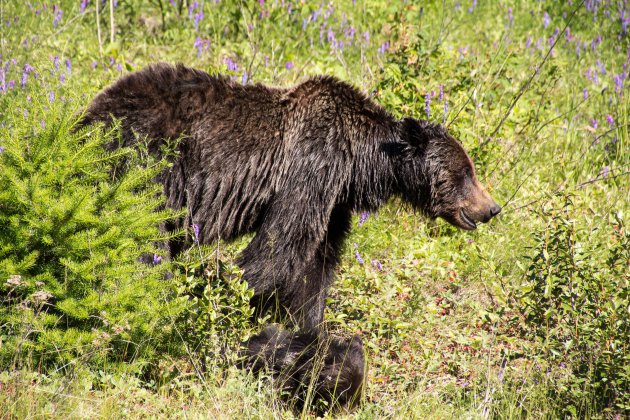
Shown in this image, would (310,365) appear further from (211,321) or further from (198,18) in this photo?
(198,18)

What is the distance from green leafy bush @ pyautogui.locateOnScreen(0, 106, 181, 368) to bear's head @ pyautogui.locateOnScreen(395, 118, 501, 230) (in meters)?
2.16

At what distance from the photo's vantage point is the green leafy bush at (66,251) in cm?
422

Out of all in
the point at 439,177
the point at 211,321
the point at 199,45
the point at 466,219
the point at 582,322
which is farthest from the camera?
the point at 199,45

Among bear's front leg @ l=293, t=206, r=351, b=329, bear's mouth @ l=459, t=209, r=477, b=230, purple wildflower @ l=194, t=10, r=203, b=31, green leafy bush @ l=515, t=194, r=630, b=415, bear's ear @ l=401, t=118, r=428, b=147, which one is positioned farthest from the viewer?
purple wildflower @ l=194, t=10, r=203, b=31

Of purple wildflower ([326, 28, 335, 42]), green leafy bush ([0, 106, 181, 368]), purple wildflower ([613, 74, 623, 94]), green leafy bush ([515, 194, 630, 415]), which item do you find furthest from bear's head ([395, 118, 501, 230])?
purple wildflower ([613, 74, 623, 94])

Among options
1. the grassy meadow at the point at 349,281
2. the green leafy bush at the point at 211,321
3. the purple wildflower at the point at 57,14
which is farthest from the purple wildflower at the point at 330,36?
the green leafy bush at the point at 211,321

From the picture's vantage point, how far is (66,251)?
434 cm

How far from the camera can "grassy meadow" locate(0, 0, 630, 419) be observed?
427cm

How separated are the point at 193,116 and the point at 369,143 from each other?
4.27 ft

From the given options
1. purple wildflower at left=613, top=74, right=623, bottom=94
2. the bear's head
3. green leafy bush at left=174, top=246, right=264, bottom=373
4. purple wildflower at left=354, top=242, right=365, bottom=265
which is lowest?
green leafy bush at left=174, top=246, right=264, bottom=373

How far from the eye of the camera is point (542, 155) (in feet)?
27.7

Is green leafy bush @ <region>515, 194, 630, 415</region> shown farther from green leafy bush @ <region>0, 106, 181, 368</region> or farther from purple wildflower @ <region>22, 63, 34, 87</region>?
purple wildflower @ <region>22, 63, 34, 87</region>

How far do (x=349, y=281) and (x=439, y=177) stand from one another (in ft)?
3.47

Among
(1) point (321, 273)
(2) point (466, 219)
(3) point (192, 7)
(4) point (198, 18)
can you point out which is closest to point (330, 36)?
(4) point (198, 18)
